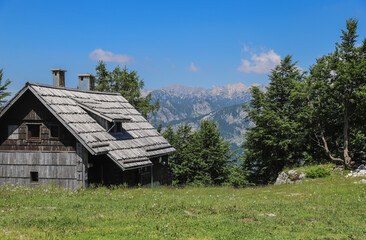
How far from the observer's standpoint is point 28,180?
2438 cm

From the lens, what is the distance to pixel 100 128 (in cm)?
2559

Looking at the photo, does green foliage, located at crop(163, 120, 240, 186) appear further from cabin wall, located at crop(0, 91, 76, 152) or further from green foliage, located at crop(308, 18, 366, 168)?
cabin wall, located at crop(0, 91, 76, 152)

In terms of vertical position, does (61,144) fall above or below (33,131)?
below

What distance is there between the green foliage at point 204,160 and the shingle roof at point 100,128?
13.7m

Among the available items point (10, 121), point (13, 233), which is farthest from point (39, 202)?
point (10, 121)

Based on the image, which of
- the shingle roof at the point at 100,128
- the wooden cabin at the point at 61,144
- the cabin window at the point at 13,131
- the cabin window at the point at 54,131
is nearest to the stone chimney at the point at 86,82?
the shingle roof at the point at 100,128

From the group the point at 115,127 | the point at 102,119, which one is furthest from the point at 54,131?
the point at 115,127

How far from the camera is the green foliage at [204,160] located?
4431cm

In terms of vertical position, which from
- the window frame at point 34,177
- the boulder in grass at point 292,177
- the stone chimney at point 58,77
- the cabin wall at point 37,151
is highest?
the stone chimney at point 58,77

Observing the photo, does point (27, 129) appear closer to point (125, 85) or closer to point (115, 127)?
point (115, 127)

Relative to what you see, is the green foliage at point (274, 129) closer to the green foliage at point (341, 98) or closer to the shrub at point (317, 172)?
the green foliage at point (341, 98)

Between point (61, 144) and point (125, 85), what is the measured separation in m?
30.9

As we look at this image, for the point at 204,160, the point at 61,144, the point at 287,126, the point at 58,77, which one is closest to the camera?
the point at 61,144

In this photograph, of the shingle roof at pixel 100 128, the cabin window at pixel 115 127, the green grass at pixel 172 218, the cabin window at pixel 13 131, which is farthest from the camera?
the cabin window at pixel 115 127
